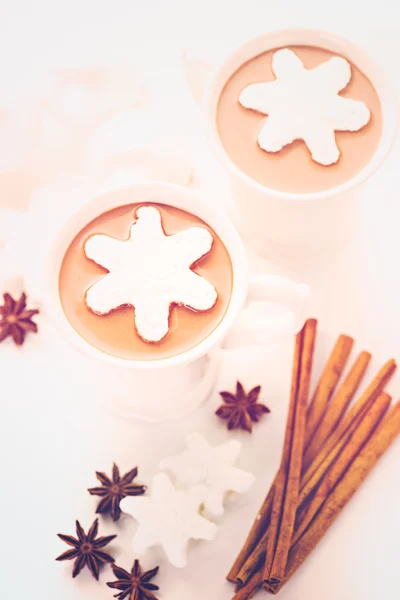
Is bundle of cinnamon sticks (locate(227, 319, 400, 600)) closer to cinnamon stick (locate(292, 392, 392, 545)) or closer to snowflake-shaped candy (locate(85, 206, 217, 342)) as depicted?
cinnamon stick (locate(292, 392, 392, 545))

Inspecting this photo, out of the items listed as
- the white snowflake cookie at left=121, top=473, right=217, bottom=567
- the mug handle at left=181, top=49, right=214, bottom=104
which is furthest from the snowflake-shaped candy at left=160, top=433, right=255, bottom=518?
the mug handle at left=181, top=49, right=214, bottom=104

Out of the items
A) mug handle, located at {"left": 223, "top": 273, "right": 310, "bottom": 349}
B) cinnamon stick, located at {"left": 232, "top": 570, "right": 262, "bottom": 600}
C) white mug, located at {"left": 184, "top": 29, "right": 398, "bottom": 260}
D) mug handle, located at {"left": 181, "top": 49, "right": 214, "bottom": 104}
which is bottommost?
cinnamon stick, located at {"left": 232, "top": 570, "right": 262, "bottom": 600}

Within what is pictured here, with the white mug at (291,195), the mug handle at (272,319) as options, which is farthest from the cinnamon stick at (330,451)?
the white mug at (291,195)

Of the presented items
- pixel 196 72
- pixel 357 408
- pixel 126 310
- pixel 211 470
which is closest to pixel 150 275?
pixel 126 310

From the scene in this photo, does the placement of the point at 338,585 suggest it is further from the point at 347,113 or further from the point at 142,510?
the point at 347,113

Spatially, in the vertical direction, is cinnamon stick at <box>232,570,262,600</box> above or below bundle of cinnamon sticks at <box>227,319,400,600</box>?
below

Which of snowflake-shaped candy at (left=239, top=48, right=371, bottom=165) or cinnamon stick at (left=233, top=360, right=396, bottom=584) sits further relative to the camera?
snowflake-shaped candy at (left=239, top=48, right=371, bottom=165)
